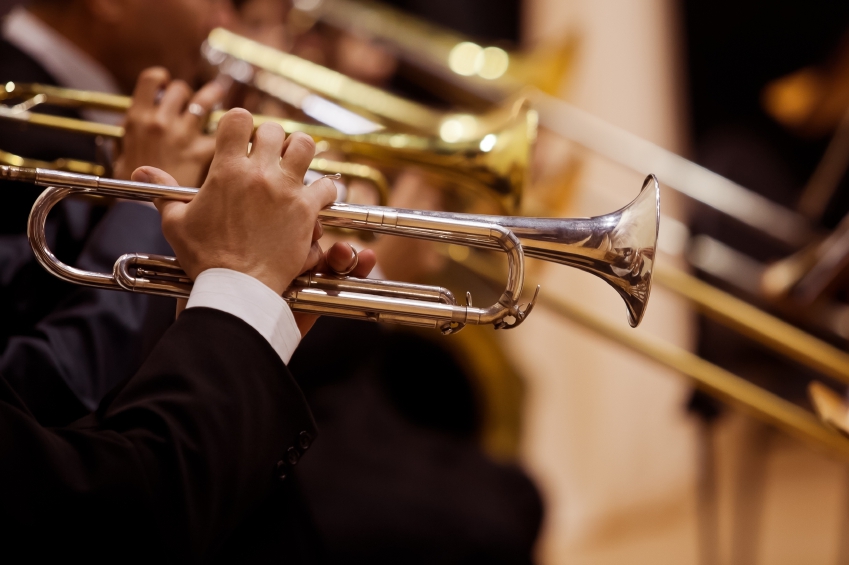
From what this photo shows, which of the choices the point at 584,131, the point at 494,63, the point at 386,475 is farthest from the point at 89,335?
the point at 584,131

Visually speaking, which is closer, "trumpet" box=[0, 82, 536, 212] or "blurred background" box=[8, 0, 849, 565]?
"trumpet" box=[0, 82, 536, 212]

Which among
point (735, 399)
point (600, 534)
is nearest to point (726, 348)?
point (735, 399)

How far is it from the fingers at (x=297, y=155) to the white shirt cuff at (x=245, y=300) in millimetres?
131

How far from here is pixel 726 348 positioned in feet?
7.86

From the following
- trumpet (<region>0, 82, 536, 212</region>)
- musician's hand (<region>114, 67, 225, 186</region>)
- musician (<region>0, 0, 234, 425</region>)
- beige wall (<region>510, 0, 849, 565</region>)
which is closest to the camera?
musician (<region>0, 0, 234, 425</region>)

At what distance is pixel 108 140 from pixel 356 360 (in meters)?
0.57

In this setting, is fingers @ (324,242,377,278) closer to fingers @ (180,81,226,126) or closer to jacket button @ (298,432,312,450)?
jacket button @ (298,432,312,450)

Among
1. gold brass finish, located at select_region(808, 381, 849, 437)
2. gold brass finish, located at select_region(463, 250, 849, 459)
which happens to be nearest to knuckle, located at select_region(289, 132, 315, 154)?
gold brass finish, located at select_region(808, 381, 849, 437)

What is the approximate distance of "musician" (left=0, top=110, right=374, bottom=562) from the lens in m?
0.62

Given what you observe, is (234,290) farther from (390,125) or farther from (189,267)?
(390,125)

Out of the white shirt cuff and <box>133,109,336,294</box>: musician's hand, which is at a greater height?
<box>133,109,336,294</box>: musician's hand

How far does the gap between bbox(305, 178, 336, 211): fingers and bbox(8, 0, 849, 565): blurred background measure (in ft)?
4.44

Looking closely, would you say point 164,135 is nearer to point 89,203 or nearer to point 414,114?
point 89,203

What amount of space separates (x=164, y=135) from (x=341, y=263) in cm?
46
